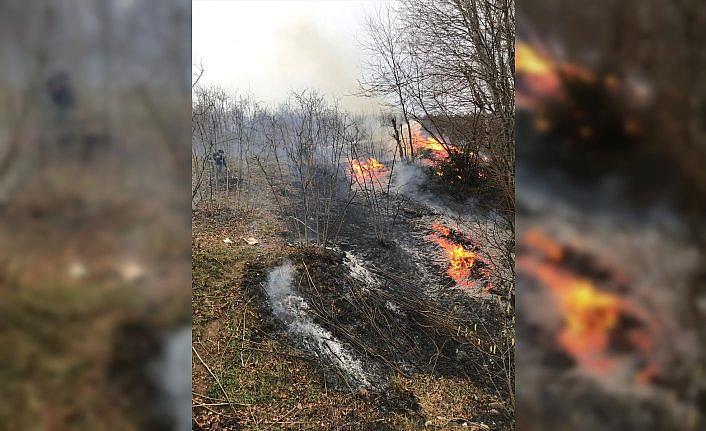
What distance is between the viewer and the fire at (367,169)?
304 centimetres

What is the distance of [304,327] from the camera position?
2895mm

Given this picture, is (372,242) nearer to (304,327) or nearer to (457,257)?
(457,257)

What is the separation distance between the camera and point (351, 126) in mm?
3004

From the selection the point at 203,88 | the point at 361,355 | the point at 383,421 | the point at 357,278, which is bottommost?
the point at 383,421
